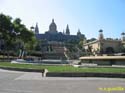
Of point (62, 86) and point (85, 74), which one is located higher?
point (85, 74)

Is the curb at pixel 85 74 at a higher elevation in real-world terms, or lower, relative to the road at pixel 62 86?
higher

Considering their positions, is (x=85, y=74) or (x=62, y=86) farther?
(x=85, y=74)

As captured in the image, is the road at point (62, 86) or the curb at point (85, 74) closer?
the road at point (62, 86)

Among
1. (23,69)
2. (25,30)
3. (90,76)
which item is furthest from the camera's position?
(25,30)

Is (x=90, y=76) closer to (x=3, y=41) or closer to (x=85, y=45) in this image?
(x=3, y=41)

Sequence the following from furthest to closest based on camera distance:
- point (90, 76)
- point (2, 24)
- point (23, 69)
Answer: point (2, 24), point (23, 69), point (90, 76)

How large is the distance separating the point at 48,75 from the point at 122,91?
10.0 metres

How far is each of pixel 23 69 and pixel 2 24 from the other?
51.4 meters

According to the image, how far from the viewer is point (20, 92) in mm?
13242

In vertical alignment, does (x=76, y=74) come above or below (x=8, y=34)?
below

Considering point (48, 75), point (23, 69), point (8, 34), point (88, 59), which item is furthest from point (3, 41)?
point (48, 75)

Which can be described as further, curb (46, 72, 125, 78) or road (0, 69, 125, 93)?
curb (46, 72, 125, 78)

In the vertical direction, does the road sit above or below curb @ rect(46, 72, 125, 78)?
below

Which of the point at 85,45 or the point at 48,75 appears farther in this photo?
the point at 85,45
